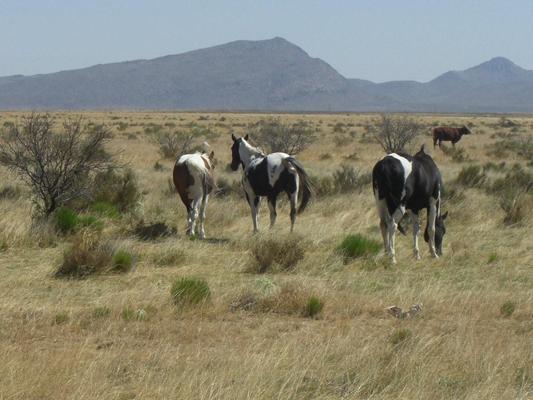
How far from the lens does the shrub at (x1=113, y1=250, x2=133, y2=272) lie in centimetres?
1000

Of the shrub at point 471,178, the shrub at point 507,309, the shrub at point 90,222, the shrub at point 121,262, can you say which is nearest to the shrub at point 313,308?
the shrub at point 507,309

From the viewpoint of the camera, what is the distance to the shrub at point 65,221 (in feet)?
40.8

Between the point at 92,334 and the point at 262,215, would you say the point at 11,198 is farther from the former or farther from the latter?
the point at 92,334

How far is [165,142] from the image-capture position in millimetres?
30688

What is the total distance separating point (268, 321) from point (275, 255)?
2749 millimetres

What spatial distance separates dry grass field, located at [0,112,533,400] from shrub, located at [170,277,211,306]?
0.45 feet

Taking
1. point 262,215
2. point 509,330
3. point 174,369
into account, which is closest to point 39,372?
point 174,369

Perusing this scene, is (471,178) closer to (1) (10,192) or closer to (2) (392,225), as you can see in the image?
(2) (392,225)

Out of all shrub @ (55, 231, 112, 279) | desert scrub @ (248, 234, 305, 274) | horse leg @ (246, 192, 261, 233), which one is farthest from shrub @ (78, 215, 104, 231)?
desert scrub @ (248, 234, 305, 274)

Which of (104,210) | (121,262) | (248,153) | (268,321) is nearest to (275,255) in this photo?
(121,262)

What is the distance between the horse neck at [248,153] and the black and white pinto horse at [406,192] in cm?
331

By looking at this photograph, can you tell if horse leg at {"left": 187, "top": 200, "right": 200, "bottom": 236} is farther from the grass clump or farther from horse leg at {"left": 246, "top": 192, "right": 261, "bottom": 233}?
the grass clump

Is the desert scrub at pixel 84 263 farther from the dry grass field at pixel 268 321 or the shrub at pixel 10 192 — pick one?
the shrub at pixel 10 192

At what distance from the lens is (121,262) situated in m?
10.1
